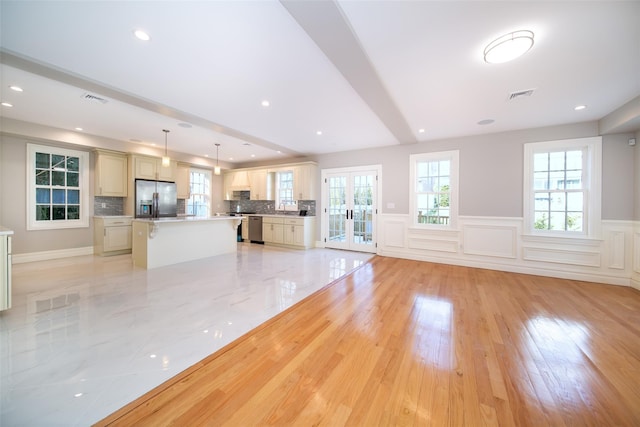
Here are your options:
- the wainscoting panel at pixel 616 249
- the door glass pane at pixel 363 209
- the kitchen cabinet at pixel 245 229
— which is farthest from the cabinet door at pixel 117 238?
the wainscoting panel at pixel 616 249

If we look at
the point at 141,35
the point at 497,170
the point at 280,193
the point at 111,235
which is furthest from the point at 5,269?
the point at 497,170

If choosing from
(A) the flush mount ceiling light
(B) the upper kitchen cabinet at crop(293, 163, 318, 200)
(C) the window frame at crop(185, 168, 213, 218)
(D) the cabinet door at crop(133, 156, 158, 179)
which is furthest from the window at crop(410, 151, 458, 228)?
(D) the cabinet door at crop(133, 156, 158, 179)

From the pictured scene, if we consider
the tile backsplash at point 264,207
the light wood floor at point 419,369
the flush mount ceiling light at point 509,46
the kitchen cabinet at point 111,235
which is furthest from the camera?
Answer: the tile backsplash at point 264,207

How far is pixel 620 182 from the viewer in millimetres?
3693

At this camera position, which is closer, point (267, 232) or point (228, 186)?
point (267, 232)

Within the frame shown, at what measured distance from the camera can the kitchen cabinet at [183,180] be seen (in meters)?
6.80

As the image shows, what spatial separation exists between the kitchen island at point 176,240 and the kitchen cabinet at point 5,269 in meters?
1.82

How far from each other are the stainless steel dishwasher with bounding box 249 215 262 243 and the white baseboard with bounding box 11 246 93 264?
3775mm

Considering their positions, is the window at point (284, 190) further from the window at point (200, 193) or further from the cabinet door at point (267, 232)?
the window at point (200, 193)

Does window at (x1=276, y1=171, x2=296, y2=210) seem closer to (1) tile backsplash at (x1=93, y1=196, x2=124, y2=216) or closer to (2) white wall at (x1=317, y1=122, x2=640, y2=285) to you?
(2) white wall at (x1=317, y1=122, x2=640, y2=285)

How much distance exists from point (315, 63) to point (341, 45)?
1.36 ft

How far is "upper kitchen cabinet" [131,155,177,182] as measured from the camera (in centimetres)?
577

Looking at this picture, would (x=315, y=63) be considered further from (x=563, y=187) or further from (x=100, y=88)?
(x=563, y=187)

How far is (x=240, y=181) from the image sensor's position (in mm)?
7773
